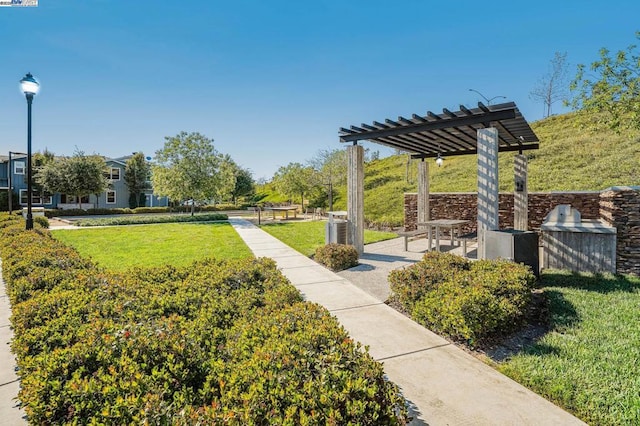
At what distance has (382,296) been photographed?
524 centimetres

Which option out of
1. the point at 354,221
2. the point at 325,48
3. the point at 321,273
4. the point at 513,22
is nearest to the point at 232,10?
the point at 325,48

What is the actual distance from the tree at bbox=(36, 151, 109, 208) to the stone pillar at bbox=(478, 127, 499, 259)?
29139 millimetres

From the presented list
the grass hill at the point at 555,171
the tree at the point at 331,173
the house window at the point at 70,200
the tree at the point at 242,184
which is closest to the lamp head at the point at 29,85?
the grass hill at the point at 555,171

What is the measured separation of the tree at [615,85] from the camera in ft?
28.8

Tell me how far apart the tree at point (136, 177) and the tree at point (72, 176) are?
22.4 ft

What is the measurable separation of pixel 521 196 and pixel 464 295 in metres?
8.31

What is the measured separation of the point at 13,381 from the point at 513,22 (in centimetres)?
1385

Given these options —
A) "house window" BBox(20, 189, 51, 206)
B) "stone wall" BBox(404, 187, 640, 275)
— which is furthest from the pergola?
"house window" BBox(20, 189, 51, 206)

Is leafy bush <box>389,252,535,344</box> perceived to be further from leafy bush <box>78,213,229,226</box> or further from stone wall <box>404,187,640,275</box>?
leafy bush <box>78,213,229,226</box>

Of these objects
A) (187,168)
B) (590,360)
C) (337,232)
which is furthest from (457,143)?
(187,168)

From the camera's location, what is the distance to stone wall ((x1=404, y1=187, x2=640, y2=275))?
606 centimetres

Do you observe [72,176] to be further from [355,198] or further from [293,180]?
[355,198]

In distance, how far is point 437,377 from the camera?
2799 millimetres

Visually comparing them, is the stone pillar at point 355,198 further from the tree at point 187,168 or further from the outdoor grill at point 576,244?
the tree at point 187,168
